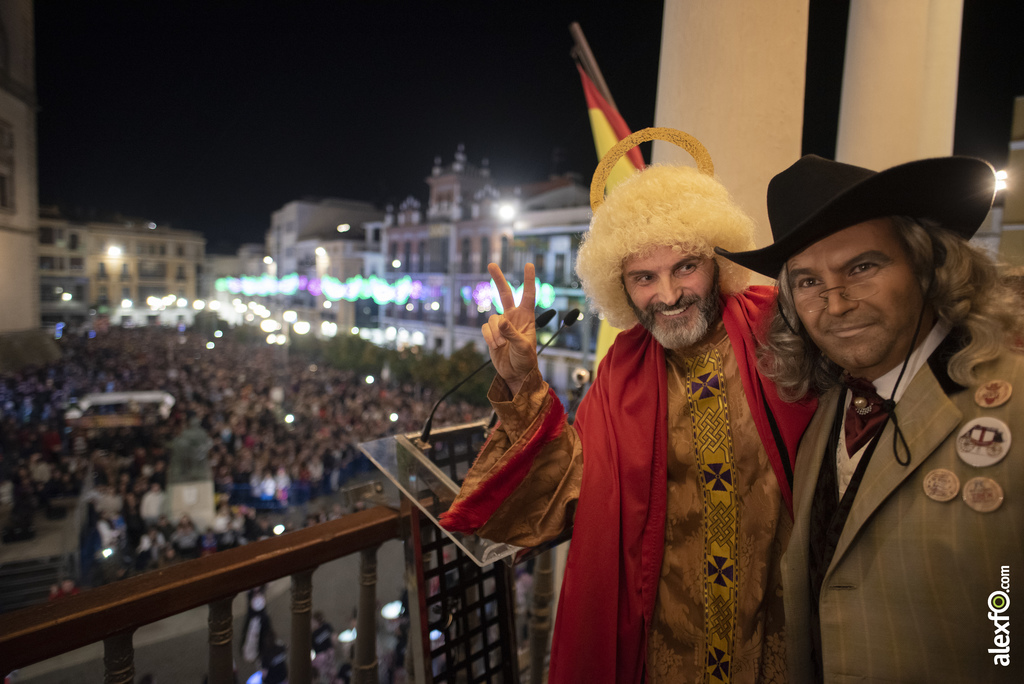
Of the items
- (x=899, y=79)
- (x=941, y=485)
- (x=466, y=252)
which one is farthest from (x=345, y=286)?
(x=941, y=485)

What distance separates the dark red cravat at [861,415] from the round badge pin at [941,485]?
133mm

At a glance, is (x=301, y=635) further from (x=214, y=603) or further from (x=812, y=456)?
(x=812, y=456)

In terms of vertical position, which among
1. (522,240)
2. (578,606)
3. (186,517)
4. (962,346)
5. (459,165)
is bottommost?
(186,517)

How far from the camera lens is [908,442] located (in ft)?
2.51

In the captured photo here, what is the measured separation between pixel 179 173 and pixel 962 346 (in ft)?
49.4

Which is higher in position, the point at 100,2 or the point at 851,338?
the point at 100,2

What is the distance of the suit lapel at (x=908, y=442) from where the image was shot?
2.44 feet

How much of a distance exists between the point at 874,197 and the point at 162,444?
9855 mm

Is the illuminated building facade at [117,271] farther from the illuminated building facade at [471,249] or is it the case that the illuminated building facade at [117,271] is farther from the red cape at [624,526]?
the illuminated building facade at [471,249]

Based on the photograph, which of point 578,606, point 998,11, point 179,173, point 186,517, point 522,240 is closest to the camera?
point 578,606

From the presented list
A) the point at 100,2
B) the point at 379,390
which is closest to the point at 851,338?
the point at 100,2

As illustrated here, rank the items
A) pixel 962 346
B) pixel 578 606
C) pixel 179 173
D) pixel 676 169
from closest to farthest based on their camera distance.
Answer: pixel 962 346
pixel 578 606
pixel 676 169
pixel 179 173

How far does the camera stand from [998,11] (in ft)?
14.3

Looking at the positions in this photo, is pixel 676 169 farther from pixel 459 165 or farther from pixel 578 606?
pixel 459 165
